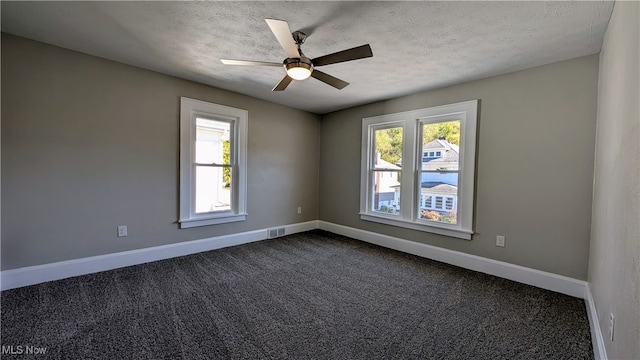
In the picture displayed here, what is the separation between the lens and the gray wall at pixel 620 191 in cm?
117

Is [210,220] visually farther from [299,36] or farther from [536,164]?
[536,164]

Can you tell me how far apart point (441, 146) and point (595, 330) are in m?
2.40

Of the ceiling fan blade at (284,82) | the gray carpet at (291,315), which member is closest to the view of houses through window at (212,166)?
the gray carpet at (291,315)

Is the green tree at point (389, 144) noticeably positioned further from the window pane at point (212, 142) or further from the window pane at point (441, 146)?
the window pane at point (212, 142)

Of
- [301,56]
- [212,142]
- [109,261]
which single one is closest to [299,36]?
[301,56]

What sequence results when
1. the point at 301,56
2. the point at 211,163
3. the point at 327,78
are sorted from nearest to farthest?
the point at 301,56
the point at 327,78
the point at 211,163

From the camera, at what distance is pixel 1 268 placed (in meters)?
2.46

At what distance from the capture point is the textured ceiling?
1947 mm

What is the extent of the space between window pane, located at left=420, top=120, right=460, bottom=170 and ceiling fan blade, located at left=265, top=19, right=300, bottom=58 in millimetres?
2461

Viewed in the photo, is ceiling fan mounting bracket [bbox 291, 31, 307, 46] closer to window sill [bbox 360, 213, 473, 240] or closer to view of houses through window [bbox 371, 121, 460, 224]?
view of houses through window [bbox 371, 121, 460, 224]

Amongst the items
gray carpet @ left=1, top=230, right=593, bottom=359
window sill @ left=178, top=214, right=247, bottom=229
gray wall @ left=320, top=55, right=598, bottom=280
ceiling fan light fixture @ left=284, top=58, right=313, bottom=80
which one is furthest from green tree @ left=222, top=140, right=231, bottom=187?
gray wall @ left=320, top=55, right=598, bottom=280

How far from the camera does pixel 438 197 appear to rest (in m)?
3.71

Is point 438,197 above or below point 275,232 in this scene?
above

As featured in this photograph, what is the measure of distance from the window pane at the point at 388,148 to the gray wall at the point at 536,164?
2.69ft
